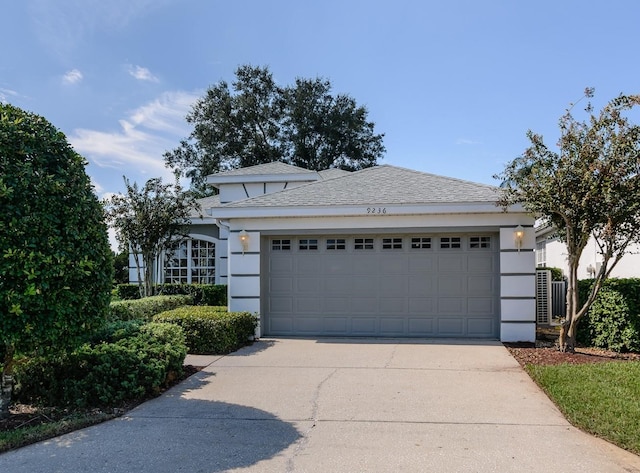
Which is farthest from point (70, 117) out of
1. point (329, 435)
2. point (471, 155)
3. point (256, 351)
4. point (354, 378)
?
Result: point (471, 155)

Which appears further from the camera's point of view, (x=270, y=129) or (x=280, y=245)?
(x=270, y=129)

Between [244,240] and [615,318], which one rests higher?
[244,240]

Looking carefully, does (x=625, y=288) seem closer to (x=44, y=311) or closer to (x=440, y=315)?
(x=440, y=315)

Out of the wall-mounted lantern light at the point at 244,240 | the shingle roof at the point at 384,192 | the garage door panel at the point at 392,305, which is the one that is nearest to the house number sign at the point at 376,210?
the shingle roof at the point at 384,192

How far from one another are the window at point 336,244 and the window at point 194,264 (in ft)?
22.3

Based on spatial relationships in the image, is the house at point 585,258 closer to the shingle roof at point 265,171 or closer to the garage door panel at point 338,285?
the garage door panel at point 338,285

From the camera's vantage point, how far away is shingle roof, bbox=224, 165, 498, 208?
1027 cm

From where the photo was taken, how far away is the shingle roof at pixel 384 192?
10.3 m

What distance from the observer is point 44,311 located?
15.8ft

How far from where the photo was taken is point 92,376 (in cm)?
584

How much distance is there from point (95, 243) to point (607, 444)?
530 centimetres

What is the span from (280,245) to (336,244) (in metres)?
1.25

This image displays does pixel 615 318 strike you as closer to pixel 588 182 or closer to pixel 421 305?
pixel 588 182

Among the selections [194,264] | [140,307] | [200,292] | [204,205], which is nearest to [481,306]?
[140,307]
